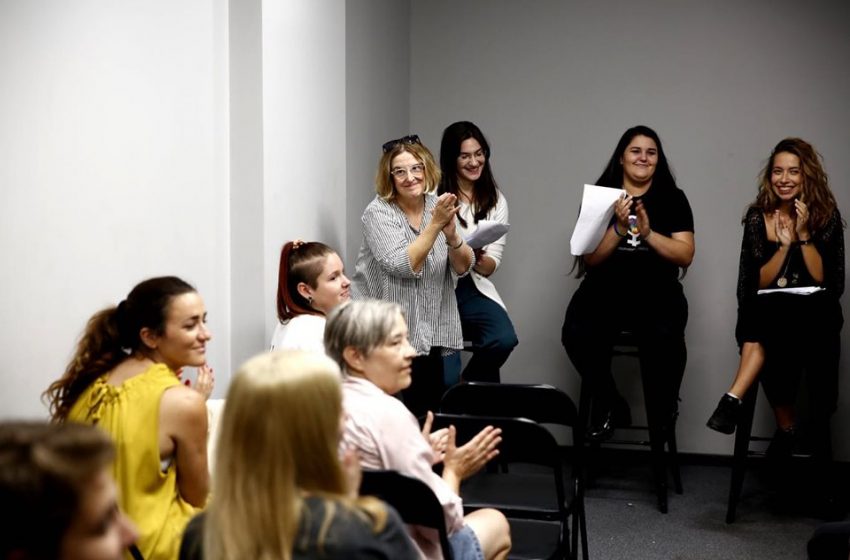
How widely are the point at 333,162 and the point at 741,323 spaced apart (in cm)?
195

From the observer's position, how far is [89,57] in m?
3.11

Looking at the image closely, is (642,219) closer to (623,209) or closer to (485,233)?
(623,209)

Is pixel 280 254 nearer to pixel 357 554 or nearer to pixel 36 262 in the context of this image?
pixel 36 262

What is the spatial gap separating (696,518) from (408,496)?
2529 mm

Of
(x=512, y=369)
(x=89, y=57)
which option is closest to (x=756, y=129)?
(x=512, y=369)

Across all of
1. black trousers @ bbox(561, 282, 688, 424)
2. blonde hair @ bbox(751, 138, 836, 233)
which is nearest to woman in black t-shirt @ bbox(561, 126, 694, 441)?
black trousers @ bbox(561, 282, 688, 424)

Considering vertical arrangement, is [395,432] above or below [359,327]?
below

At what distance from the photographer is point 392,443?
2475mm

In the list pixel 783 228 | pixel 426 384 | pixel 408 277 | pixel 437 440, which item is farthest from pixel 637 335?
pixel 437 440

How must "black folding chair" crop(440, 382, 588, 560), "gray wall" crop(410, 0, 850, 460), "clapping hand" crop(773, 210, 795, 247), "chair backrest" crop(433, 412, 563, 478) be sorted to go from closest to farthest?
"chair backrest" crop(433, 412, 563, 478) < "black folding chair" crop(440, 382, 588, 560) < "clapping hand" crop(773, 210, 795, 247) < "gray wall" crop(410, 0, 850, 460)

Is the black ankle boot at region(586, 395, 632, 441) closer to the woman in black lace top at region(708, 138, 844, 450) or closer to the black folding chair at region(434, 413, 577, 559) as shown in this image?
the woman in black lace top at region(708, 138, 844, 450)

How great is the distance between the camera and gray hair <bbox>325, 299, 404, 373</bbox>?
104 inches

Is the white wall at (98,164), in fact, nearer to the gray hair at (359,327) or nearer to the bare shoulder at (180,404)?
the bare shoulder at (180,404)

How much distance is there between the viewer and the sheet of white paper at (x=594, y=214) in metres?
4.54
